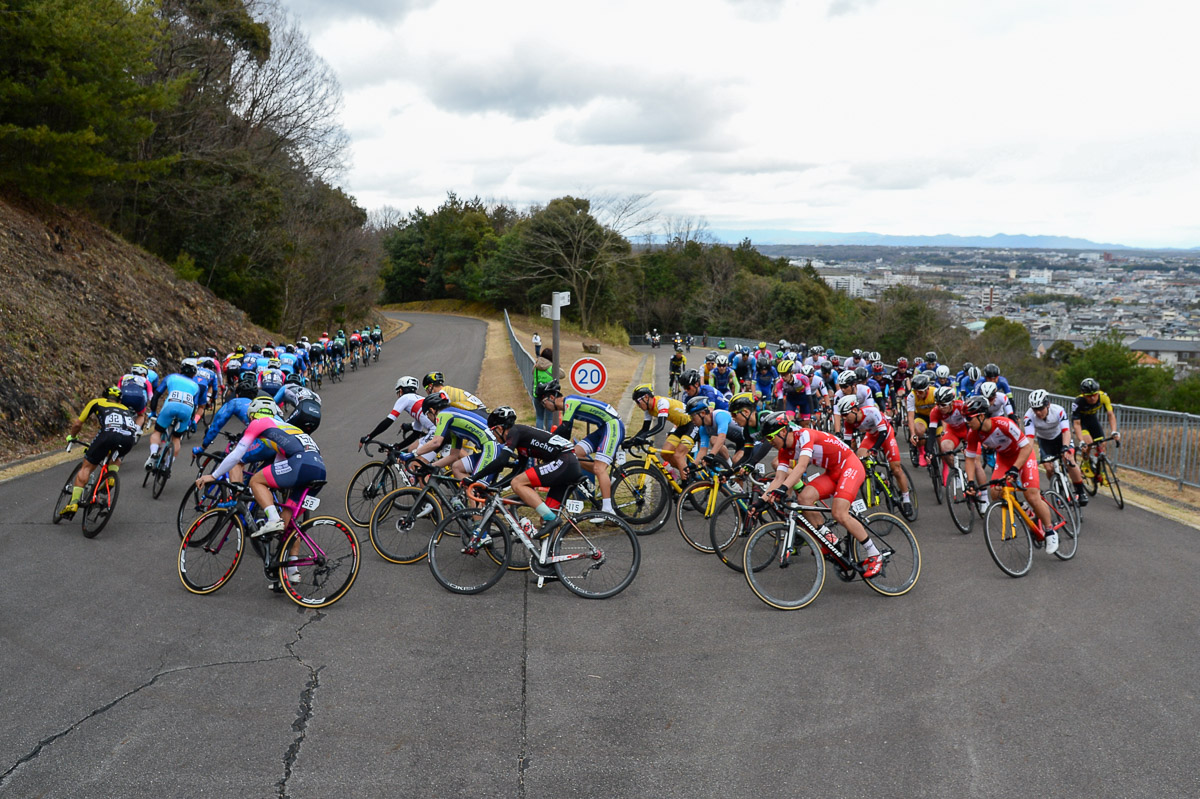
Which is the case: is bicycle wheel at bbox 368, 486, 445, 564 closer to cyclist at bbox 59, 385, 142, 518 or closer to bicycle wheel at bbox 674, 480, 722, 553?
bicycle wheel at bbox 674, 480, 722, 553

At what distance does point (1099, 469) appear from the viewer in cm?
1105

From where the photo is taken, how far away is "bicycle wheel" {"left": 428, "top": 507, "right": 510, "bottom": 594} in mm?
7125

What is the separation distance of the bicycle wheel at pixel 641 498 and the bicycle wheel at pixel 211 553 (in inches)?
159

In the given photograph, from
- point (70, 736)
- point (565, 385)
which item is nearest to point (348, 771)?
point (70, 736)

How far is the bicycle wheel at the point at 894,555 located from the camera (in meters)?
7.24

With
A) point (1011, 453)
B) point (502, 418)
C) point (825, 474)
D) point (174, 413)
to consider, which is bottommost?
point (1011, 453)

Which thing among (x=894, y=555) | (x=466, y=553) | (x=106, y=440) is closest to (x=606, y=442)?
(x=466, y=553)

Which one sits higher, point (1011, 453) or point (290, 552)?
point (1011, 453)

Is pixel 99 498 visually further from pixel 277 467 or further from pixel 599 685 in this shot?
pixel 599 685

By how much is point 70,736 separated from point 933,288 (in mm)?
63411

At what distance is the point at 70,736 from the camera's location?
4.73 meters

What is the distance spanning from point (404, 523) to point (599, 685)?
315 cm

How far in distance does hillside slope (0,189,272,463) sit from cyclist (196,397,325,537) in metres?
8.52

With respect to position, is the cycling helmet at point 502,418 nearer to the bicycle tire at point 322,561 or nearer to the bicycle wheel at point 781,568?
the bicycle tire at point 322,561
